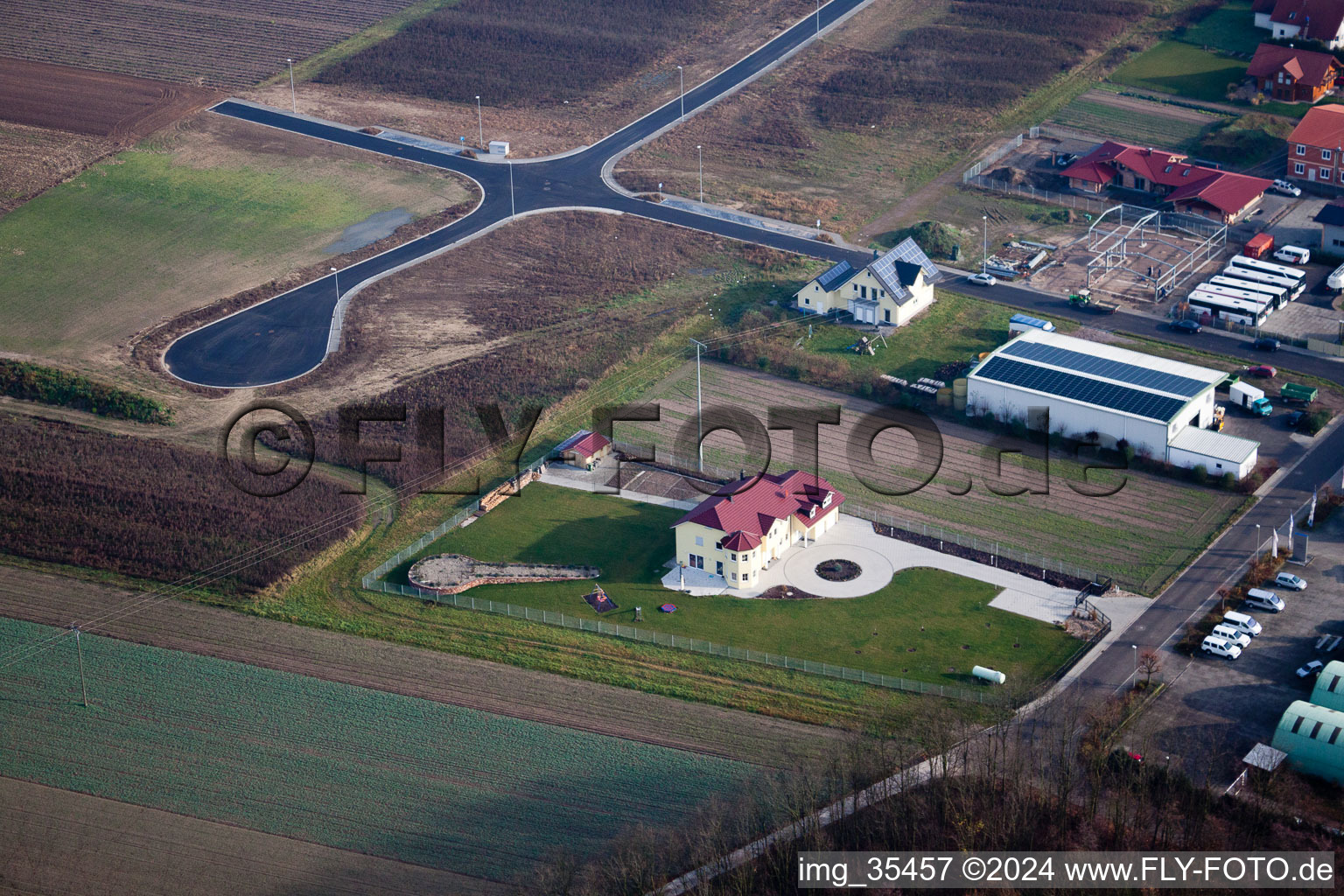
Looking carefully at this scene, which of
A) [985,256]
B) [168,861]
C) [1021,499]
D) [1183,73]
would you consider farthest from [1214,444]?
[1183,73]

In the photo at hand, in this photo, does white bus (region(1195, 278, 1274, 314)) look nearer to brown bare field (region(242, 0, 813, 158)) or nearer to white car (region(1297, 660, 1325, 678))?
white car (region(1297, 660, 1325, 678))

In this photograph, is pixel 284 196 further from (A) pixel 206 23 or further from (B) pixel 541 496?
(B) pixel 541 496

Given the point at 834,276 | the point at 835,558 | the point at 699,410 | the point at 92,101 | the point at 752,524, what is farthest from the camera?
the point at 92,101

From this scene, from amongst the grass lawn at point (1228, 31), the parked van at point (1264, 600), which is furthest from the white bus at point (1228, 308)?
the grass lawn at point (1228, 31)

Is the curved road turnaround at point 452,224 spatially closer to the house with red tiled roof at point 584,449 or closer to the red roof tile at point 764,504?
the house with red tiled roof at point 584,449

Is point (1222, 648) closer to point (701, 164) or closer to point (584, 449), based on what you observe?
point (584, 449)

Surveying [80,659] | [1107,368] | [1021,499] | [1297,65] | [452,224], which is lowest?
[80,659]

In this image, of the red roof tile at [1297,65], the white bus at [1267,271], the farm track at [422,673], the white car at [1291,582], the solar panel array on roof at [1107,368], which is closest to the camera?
the farm track at [422,673]

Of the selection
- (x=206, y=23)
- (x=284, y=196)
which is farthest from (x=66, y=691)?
(x=206, y=23)
